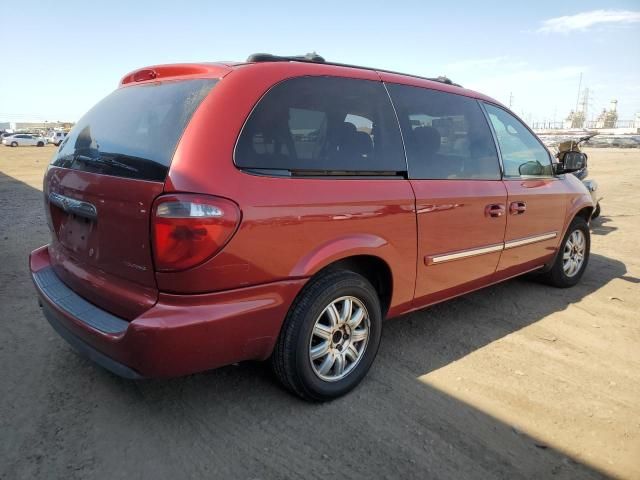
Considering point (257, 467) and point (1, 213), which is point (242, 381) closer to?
point (257, 467)

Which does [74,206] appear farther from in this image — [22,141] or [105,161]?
[22,141]

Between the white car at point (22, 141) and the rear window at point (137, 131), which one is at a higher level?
the rear window at point (137, 131)

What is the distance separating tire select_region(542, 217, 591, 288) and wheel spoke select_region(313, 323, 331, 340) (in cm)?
298

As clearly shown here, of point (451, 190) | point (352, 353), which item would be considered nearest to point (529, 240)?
point (451, 190)

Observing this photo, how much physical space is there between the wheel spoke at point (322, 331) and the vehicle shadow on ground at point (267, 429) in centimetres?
40

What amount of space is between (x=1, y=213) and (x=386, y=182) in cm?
795

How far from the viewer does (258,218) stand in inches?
87.5

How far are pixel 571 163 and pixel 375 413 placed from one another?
3135mm

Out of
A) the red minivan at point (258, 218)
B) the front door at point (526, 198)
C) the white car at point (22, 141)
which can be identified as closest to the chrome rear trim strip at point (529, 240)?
the front door at point (526, 198)

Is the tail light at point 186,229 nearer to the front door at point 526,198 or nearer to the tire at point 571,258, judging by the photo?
the front door at point 526,198

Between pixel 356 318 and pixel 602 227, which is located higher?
pixel 356 318

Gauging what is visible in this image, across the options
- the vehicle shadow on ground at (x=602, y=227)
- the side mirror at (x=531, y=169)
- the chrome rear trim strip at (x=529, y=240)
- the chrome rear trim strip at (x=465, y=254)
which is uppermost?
the side mirror at (x=531, y=169)

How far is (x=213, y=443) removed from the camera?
2.34 meters

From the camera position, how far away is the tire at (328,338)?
8.22 feet
